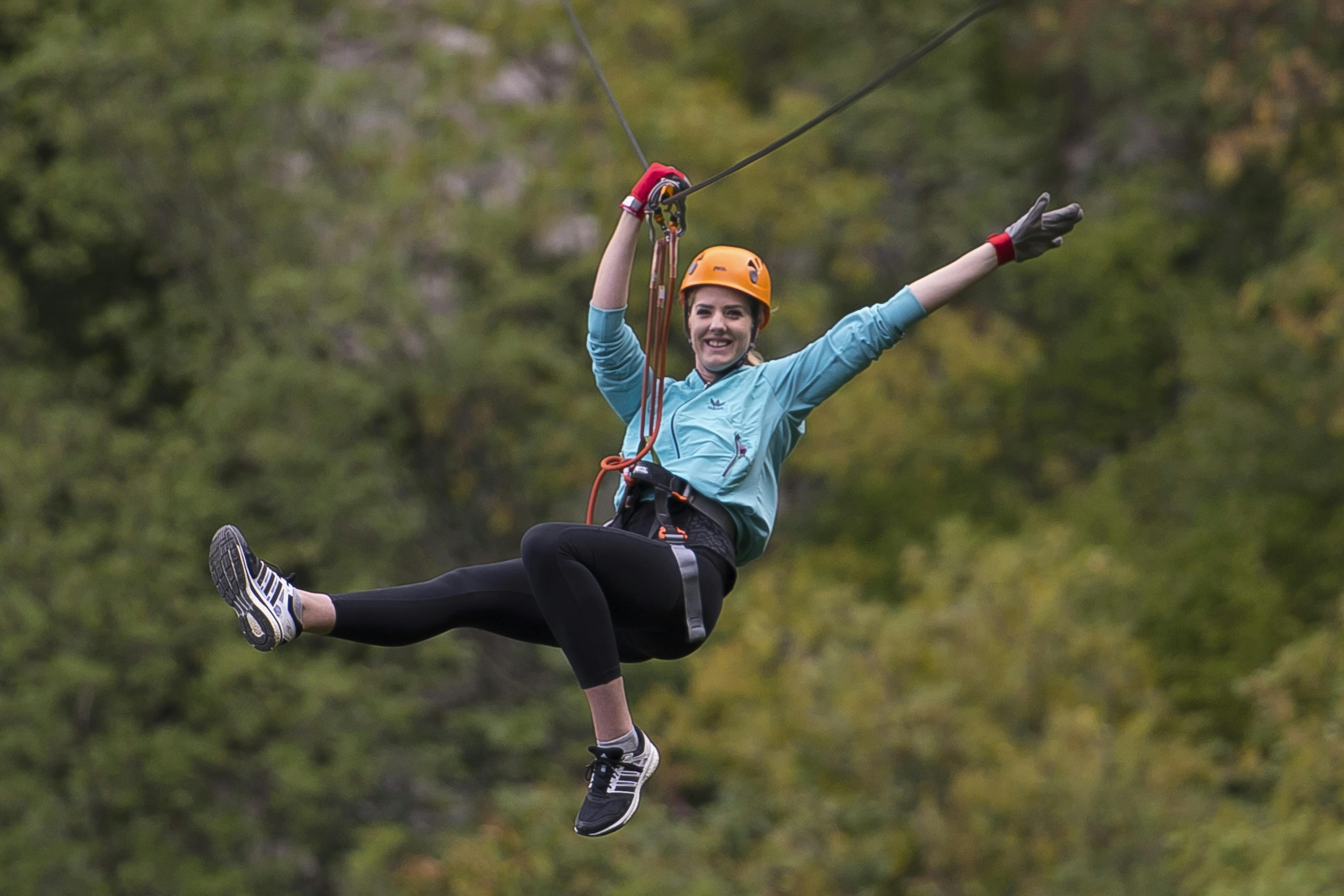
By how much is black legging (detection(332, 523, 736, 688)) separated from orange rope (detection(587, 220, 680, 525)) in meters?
0.21

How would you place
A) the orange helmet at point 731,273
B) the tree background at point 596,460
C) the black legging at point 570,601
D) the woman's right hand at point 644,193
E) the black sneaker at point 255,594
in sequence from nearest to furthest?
the black legging at point 570,601 < the black sneaker at point 255,594 < the woman's right hand at point 644,193 < the orange helmet at point 731,273 < the tree background at point 596,460

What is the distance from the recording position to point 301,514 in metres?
16.4

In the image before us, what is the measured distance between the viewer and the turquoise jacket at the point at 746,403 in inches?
183

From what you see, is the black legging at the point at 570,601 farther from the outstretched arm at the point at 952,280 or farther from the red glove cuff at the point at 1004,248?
the red glove cuff at the point at 1004,248

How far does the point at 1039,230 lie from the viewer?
15.1 ft

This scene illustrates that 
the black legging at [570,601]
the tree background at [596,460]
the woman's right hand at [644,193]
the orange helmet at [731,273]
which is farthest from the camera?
the tree background at [596,460]

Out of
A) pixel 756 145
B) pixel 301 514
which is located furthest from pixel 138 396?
pixel 756 145

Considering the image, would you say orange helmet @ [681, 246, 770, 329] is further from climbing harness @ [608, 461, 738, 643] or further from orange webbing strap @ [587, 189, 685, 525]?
climbing harness @ [608, 461, 738, 643]

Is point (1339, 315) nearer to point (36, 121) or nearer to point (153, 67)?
point (153, 67)

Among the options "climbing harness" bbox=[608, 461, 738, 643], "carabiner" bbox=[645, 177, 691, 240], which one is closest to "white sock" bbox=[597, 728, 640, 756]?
"climbing harness" bbox=[608, 461, 738, 643]

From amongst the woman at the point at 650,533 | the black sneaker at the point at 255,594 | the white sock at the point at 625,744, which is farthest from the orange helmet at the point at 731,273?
the black sneaker at the point at 255,594

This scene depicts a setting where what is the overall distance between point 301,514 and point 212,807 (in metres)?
2.70

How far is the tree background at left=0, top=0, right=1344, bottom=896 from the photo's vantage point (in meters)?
13.7

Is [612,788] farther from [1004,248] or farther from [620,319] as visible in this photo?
[1004,248]
